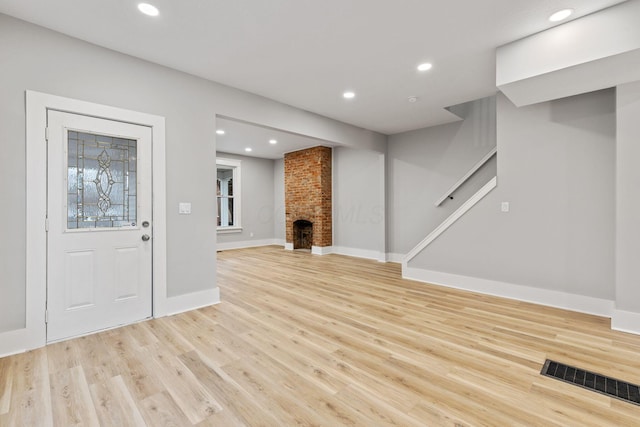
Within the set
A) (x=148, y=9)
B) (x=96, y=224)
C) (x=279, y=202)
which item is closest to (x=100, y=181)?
(x=96, y=224)

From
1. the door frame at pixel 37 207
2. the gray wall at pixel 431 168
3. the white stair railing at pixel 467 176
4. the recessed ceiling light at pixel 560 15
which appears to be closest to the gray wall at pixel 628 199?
the recessed ceiling light at pixel 560 15

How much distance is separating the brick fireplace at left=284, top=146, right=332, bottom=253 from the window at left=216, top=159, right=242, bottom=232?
1.54 m

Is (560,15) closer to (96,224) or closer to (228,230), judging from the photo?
(96,224)

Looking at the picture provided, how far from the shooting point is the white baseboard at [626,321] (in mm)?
2758

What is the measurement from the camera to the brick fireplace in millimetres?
7551

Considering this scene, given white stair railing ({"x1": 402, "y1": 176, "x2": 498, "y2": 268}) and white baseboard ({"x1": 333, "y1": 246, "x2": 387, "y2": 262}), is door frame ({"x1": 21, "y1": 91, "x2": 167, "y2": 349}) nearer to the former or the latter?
white stair railing ({"x1": 402, "y1": 176, "x2": 498, "y2": 268})

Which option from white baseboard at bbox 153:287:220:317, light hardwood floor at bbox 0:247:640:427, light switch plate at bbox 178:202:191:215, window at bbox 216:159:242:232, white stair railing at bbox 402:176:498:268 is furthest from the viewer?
window at bbox 216:159:242:232

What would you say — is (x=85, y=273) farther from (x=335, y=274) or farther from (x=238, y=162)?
(x=238, y=162)

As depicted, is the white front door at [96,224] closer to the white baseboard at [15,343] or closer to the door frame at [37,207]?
the door frame at [37,207]

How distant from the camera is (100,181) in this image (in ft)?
9.47

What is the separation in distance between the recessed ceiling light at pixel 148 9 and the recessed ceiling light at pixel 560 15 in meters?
3.32

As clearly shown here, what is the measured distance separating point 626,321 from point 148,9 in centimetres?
515

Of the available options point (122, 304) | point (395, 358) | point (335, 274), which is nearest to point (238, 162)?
point (335, 274)

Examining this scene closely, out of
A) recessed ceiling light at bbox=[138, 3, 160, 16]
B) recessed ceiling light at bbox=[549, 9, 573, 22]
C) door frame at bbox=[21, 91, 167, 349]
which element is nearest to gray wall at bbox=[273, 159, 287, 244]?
door frame at bbox=[21, 91, 167, 349]
